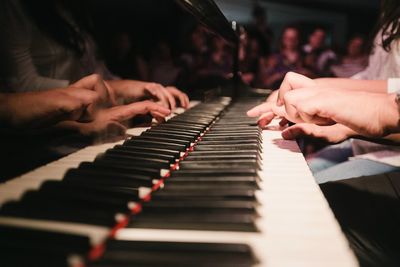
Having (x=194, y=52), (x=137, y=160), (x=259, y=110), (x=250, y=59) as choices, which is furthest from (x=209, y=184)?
(x=194, y=52)

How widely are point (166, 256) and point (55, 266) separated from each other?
174 millimetres

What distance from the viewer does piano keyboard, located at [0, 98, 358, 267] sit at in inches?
23.8

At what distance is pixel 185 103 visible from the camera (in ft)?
7.54

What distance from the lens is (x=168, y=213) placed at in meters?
0.75

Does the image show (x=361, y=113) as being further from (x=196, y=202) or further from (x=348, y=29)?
(x=348, y=29)

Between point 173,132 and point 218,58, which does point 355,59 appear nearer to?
point 218,58

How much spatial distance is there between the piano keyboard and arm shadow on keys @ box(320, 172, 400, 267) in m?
0.51

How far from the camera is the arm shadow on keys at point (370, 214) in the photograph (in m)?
1.37

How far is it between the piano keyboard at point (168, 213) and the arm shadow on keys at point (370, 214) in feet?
1.67

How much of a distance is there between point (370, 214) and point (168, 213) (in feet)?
3.68

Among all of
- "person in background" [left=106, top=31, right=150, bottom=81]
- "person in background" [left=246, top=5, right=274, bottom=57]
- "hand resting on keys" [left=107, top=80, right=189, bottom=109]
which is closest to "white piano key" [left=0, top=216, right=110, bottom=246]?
"hand resting on keys" [left=107, top=80, right=189, bottom=109]

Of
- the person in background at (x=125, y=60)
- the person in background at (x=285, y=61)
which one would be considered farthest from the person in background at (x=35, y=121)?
the person in background at (x=285, y=61)

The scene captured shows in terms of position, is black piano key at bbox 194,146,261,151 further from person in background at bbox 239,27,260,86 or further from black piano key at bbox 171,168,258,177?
person in background at bbox 239,27,260,86

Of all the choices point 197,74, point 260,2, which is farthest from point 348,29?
point 197,74
